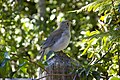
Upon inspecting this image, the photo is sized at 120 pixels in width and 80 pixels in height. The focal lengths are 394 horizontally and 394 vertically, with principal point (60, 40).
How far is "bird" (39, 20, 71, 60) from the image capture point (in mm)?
2123

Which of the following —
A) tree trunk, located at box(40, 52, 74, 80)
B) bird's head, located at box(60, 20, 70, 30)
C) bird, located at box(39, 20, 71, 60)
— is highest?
bird's head, located at box(60, 20, 70, 30)

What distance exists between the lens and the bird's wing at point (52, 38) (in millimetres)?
2190

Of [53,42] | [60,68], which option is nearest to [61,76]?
[60,68]

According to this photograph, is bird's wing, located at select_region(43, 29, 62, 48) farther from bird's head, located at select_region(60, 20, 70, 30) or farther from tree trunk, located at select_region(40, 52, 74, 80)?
tree trunk, located at select_region(40, 52, 74, 80)

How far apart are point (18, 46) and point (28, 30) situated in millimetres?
213

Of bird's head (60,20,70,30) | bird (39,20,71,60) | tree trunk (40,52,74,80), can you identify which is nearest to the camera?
tree trunk (40,52,74,80)

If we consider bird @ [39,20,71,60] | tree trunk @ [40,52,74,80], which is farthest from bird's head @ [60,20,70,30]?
tree trunk @ [40,52,74,80]

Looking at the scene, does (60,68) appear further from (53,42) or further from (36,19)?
(36,19)

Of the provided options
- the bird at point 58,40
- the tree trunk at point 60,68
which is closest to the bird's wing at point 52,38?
the bird at point 58,40

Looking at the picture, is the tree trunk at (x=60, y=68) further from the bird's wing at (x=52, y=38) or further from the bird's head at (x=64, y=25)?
the bird's head at (x=64, y=25)

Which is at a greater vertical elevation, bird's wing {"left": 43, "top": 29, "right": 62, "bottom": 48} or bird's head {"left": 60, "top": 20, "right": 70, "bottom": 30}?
bird's head {"left": 60, "top": 20, "right": 70, "bottom": 30}

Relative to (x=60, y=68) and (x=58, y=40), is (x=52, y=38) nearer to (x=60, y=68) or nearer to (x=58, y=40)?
(x=58, y=40)

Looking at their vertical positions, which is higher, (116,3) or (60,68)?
(116,3)

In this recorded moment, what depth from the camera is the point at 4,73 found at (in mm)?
1258
